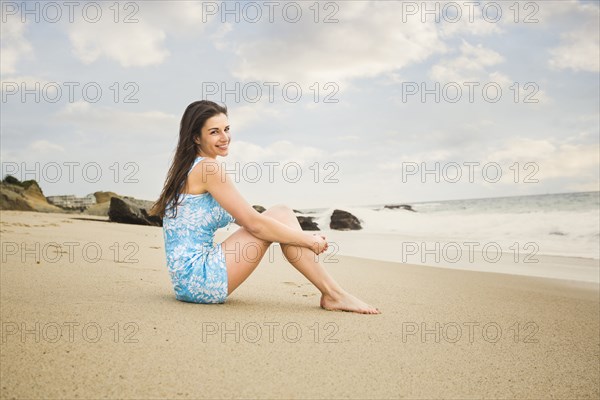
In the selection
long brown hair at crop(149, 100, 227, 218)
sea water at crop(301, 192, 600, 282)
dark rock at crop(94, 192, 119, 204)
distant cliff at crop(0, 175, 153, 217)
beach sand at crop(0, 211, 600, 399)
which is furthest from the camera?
dark rock at crop(94, 192, 119, 204)

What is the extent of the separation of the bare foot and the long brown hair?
1.24 m

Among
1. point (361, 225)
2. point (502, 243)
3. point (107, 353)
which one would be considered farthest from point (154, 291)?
point (361, 225)

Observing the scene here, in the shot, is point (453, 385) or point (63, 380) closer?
point (63, 380)

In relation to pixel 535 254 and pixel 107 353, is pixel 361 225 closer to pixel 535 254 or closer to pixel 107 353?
pixel 535 254

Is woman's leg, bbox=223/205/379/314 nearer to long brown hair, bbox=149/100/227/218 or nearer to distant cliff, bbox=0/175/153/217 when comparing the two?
long brown hair, bbox=149/100/227/218

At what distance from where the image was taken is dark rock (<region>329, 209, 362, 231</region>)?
17.7 m

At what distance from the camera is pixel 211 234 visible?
10.4ft

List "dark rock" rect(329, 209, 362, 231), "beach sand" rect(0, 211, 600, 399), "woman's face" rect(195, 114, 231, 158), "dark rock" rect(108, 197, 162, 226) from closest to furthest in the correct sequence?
"beach sand" rect(0, 211, 600, 399), "woman's face" rect(195, 114, 231, 158), "dark rock" rect(108, 197, 162, 226), "dark rock" rect(329, 209, 362, 231)

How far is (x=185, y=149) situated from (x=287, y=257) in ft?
3.52

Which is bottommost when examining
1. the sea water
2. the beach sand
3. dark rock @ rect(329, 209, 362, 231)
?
A: the beach sand

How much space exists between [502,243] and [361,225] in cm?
848

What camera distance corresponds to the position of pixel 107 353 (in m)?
1.86

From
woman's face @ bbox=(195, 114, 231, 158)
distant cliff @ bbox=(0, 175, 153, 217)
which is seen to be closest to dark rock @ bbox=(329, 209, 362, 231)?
distant cliff @ bbox=(0, 175, 153, 217)

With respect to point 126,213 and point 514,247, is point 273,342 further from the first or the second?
point 126,213
